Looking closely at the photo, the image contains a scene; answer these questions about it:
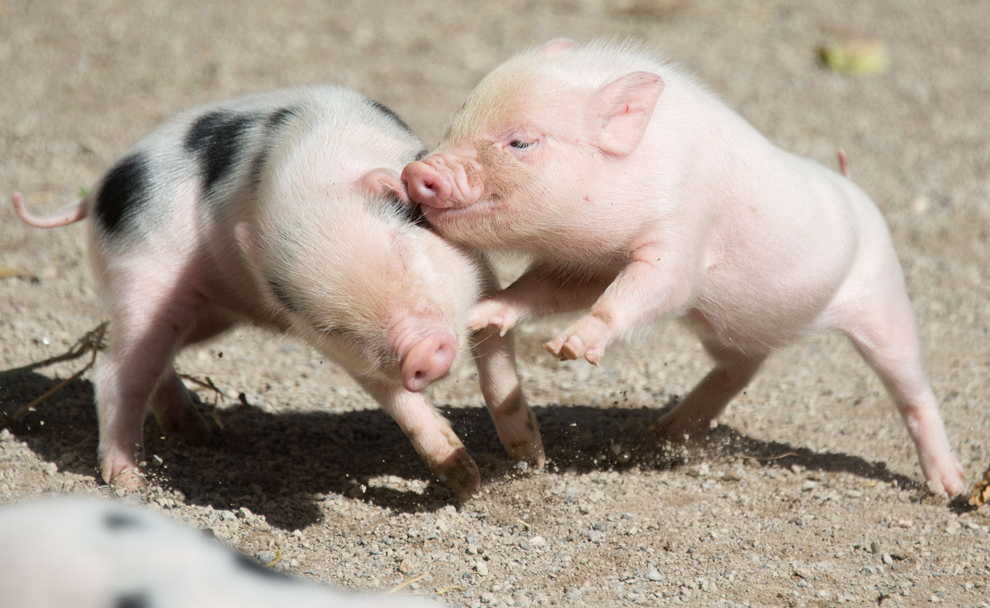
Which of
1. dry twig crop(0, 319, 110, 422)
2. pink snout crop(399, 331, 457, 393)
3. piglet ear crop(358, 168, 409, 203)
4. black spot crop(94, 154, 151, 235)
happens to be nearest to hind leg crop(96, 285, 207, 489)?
black spot crop(94, 154, 151, 235)

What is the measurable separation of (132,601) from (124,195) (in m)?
2.54

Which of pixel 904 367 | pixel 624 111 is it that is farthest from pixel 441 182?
pixel 904 367

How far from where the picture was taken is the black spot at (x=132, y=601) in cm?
180

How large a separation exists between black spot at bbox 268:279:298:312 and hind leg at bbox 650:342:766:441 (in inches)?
78.7

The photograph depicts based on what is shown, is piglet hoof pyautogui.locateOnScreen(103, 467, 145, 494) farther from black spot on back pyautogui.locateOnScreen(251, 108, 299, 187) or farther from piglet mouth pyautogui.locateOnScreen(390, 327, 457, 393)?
piglet mouth pyautogui.locateOnScreen(390, 327, 457, 393)

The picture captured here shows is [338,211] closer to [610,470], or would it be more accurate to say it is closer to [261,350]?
[610,470]

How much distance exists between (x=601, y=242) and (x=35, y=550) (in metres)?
2.12

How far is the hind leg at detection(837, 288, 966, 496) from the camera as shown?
4297mm

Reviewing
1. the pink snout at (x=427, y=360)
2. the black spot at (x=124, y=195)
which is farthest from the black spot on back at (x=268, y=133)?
the pink snout at (x=427, y=360)

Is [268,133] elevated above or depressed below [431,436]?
above

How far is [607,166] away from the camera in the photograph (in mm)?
3434

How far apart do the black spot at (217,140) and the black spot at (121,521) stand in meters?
2.12

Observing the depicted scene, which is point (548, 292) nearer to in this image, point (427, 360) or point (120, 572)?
point (427, 360)

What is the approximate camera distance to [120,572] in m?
1.84
